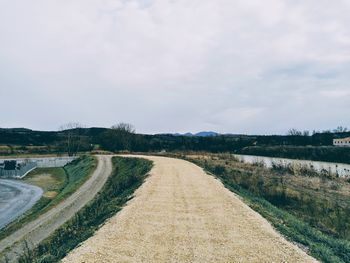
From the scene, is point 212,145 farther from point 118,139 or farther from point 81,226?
point 81,226

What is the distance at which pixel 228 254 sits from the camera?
14.1 m

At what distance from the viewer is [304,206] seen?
28984 mm

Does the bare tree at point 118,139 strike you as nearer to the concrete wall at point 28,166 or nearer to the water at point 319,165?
the concrete wall at point 28,166

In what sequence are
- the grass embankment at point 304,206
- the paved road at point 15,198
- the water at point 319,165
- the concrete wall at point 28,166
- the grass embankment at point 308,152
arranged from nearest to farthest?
the grass embankment at point 304,206, the paved road at point 15,198, the water at point 319,165, the concrete wall at point 28,166, the grass embankment at point 308,152

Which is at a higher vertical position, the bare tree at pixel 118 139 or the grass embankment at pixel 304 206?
the bare tree at pixel 118 139

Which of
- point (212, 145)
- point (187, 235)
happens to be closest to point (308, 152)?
point (212, 145)

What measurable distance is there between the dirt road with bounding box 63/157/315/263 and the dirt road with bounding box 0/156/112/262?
23.8 ft

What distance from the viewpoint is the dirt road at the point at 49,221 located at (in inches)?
955

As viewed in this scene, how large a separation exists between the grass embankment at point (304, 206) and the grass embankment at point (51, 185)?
1681 cm

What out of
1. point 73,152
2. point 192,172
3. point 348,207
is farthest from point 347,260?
point 73,152

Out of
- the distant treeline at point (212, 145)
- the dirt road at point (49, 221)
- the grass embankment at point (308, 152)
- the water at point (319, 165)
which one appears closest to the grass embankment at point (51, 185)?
the dirt road at point (49, 221)

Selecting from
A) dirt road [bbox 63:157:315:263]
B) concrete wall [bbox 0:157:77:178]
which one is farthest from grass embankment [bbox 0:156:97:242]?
dirt road [bbox 63:157:315:263]

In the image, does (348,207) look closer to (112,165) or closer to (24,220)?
(24,220)

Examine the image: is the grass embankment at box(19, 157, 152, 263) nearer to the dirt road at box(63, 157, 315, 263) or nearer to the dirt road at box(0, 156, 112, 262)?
the dirt road at box(63, 157, 315, 263)
